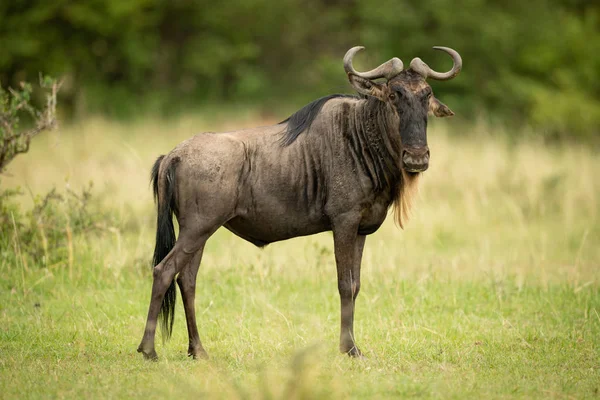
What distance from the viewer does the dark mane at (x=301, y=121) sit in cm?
708

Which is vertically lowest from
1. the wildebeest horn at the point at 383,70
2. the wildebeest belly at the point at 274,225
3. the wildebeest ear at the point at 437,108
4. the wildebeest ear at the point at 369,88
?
the wildebeest belly at the point at 274,225

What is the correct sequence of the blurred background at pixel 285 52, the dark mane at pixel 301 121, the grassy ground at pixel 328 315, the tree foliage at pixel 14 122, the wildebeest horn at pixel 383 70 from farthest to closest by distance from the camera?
the blurred background at pixel 285 52 → the tree foliage at pixel 14 122 → the dark mane at pixel 301 121 → the wildebeest horn at pixel 383 70 → the grassy ground at pixel 328 315

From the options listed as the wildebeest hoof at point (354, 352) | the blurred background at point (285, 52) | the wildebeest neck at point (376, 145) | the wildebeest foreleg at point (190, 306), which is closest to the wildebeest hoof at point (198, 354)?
the wildebeest foreleg at point (190, 306)

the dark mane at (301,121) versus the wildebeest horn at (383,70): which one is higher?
the wildebeest horn at (383,70)

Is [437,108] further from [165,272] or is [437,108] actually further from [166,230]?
[165,272]

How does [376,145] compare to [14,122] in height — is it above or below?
above

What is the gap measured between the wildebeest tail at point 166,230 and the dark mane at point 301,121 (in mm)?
1018

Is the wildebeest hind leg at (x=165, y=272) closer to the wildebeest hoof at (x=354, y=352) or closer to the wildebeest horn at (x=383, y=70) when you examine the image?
the wildebeest hoof at (x=354, y=352)

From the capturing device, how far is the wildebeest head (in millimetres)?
6492

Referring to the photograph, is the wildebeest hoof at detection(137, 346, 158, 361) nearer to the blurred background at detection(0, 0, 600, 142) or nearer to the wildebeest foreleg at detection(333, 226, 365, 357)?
the wildebeest foreleg at detection(333, 226, 365, 357)

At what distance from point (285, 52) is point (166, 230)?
27690 mm

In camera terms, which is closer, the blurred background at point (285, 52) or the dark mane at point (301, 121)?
the dark mane at point (301, 121)

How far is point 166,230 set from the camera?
22.5ft

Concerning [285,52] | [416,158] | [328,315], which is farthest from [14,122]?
[285,52]
